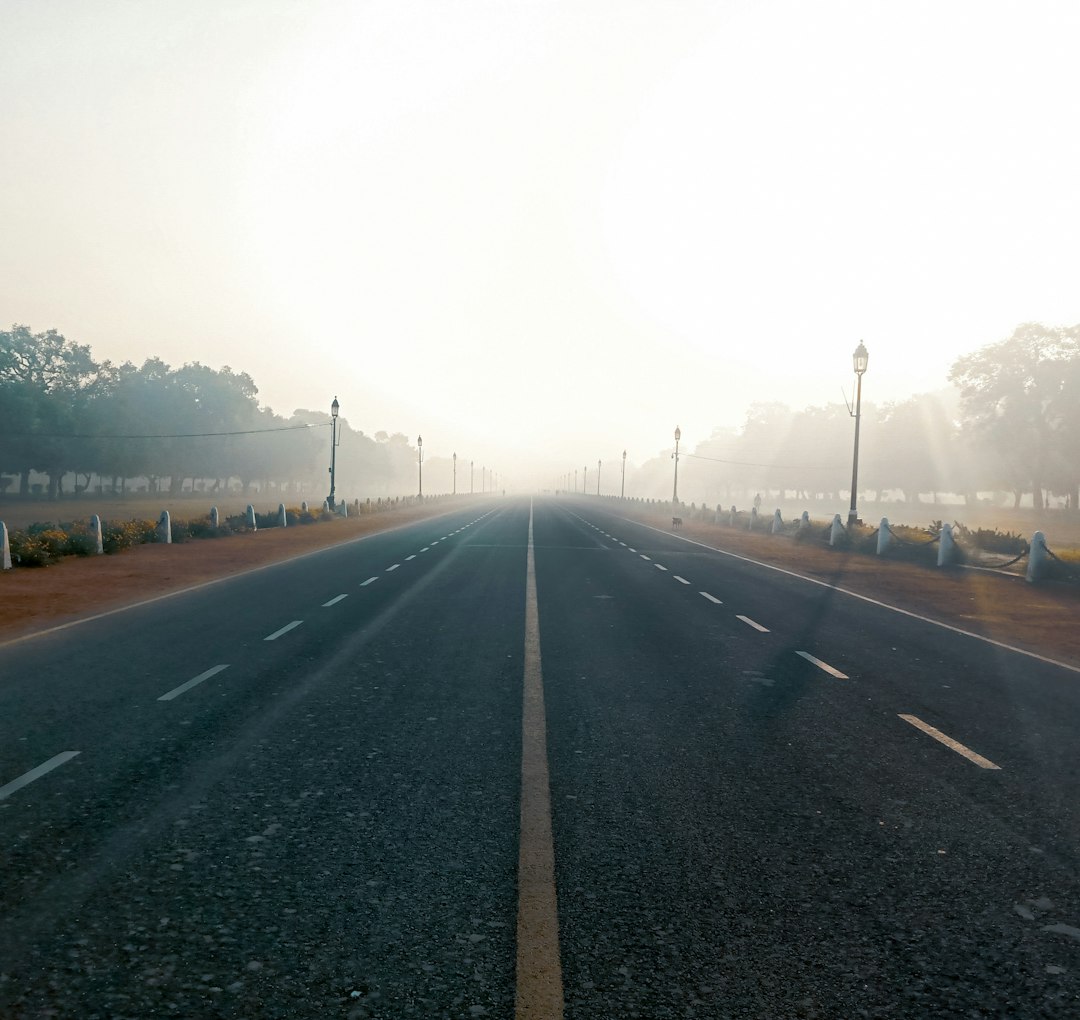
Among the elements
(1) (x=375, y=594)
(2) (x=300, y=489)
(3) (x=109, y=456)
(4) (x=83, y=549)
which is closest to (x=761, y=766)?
(1) (x=375, y=594)

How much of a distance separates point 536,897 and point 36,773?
12.3 ft

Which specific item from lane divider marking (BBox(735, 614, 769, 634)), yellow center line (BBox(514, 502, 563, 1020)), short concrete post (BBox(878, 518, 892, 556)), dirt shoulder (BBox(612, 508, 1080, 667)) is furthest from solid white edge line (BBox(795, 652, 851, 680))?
short concrete post (BBox(878, 518, 892, 556))

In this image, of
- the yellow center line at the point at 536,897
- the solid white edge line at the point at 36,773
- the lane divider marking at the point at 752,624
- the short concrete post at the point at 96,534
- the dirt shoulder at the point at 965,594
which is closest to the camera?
the yellow center line at the point at 536,897

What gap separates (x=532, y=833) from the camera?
206 inches

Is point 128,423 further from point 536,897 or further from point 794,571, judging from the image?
point 536,897

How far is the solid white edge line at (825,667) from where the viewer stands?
1038 cm

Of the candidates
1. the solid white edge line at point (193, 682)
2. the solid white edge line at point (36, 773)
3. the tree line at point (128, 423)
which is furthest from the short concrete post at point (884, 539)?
the tree line at point (128, 423)

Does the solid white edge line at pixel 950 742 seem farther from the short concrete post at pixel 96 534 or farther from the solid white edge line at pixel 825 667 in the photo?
the short concrete post at pixel 96 534

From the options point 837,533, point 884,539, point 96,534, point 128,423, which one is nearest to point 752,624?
point 884,539

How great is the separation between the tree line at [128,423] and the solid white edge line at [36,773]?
7856 cm

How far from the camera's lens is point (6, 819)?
5.36 meters

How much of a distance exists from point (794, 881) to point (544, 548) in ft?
92.9

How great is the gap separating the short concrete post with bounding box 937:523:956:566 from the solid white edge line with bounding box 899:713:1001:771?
20.8 m

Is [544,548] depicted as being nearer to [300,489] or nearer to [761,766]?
[761,766]
